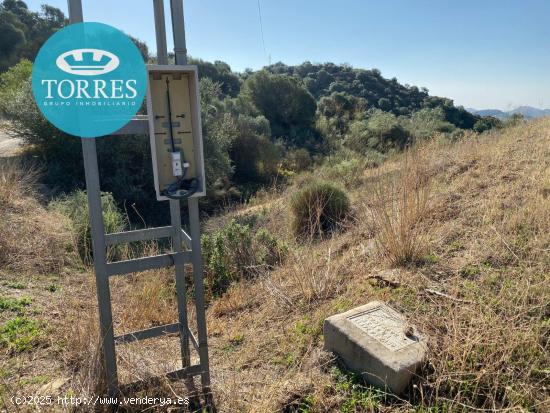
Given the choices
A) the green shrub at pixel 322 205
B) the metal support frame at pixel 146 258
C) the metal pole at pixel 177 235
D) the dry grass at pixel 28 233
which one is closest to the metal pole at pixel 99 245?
the metal support frame at pixel 146 258

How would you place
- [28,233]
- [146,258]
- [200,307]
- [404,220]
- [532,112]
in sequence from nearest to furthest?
[146,258], [200,307], [404,220], [28,233], [532,112]

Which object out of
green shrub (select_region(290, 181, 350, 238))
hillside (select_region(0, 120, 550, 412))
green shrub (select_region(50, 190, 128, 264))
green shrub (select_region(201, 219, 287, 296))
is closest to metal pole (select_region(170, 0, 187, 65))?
hillside (select_region(0, 120, 550, 412))

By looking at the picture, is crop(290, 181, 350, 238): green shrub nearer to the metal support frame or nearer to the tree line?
the tree line

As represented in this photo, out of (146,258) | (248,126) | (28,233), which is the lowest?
(28,233)

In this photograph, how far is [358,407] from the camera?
96.7 inches

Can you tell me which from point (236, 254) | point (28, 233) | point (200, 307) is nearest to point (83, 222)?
point (28, 233)

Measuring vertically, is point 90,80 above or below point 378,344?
above

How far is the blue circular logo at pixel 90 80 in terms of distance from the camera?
216 cm

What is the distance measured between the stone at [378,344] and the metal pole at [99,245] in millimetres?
1414

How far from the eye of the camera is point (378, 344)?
2.65m

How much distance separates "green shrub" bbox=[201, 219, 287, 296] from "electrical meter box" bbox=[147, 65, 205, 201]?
2636 millimetres

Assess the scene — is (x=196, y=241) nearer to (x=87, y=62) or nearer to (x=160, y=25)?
(x=87, y=62)

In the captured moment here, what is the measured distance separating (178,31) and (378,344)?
2190mm

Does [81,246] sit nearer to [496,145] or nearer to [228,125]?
[496,145]
